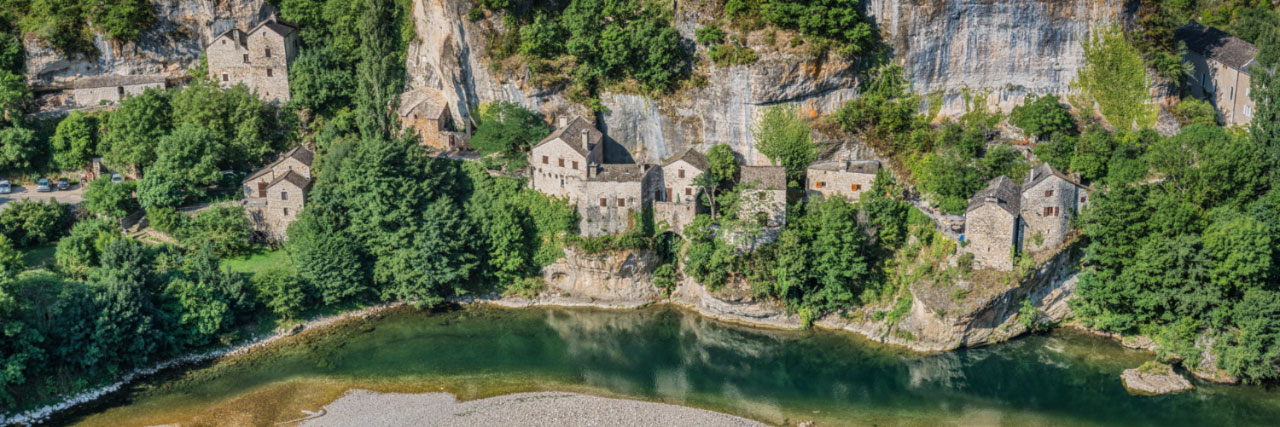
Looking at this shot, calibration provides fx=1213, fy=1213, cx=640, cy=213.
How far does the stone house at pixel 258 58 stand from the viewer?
66.9 metres

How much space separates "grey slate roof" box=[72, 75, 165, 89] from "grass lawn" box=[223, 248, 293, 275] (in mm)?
14428

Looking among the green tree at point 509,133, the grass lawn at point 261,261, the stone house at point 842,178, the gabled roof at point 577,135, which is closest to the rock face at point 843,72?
the green tree at point 509,133

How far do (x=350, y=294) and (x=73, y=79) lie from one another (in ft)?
79.4

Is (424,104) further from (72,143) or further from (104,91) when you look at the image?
(72,143)

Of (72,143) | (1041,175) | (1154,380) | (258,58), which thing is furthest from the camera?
(258,58)

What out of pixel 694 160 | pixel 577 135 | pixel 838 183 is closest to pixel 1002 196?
pixel 838 183

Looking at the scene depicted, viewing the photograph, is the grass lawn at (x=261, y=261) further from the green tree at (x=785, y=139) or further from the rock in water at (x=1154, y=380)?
the rock in water at (x=1154, y=380)

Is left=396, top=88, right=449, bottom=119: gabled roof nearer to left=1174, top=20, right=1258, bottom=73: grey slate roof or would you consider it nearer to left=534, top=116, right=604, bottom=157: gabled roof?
left=534, top=116, right=604, bottom=157: gabled roof

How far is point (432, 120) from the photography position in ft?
214

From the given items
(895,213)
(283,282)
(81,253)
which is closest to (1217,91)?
(895,213)

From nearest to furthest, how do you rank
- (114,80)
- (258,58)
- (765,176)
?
(765,176) → (258,58) → (114,80)

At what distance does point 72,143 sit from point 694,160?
3353 cm

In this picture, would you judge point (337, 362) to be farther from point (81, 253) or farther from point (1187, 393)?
point (1187, 393)

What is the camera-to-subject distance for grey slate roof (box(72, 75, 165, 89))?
67.8m
